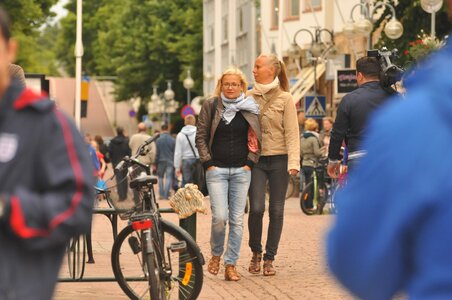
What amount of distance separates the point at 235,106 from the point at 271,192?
3.00 feet

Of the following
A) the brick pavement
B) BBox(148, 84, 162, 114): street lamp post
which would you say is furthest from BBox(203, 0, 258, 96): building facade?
the brick pavement

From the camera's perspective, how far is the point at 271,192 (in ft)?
37.9

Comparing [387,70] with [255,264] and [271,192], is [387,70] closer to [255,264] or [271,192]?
[271,192]

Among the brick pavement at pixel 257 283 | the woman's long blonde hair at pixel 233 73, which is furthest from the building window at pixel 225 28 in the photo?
the woman's long blonde hair at pixel 233 73

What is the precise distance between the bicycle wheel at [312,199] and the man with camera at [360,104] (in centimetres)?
1314

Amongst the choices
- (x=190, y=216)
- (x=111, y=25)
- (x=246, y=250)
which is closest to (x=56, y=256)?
(x=190, y=216)

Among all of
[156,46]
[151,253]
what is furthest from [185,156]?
[156,46]

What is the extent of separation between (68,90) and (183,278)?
117545mm

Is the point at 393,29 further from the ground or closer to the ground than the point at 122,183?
further from the ground

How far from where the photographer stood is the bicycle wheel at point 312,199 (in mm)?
23484

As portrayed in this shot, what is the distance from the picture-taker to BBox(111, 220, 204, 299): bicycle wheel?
8.58m

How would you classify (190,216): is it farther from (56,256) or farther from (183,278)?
(56,256)

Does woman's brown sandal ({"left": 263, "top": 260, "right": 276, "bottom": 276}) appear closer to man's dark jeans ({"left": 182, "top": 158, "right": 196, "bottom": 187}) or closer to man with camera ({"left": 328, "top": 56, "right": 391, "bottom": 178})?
man with camera ({"left": 328, "top": 56, "right": 391, "bottom": 178})

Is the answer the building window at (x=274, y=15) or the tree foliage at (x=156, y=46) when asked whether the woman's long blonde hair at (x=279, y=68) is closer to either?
the building window at (x=274, y=15)
